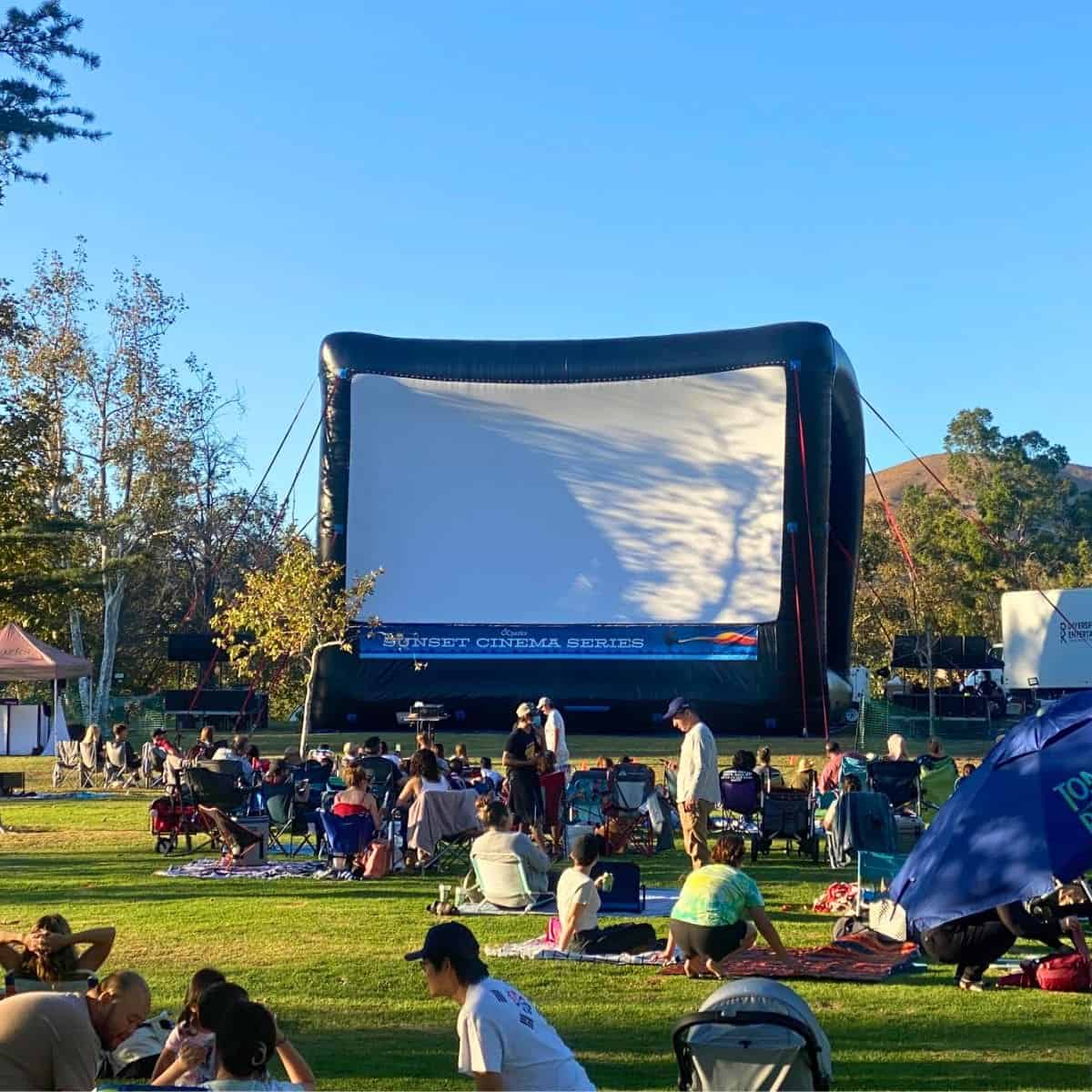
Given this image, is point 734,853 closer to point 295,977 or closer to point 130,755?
point 295,977

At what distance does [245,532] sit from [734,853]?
117ft

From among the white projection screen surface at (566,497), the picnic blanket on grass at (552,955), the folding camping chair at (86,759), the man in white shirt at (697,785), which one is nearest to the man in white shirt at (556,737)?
the man in white shirt at (697,785)

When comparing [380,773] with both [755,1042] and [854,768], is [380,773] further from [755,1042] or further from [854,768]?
[755,1042]

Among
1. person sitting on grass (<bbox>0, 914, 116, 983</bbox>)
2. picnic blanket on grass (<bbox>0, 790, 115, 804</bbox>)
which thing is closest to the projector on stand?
picnic blanket on grass (<bbox>0, 790, 115, 804</bbox>)

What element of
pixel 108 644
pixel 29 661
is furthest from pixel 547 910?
pixel 108 644

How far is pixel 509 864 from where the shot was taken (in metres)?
9.92

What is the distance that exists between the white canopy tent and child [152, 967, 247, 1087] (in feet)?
61.8

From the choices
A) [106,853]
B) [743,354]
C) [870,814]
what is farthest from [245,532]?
[870,814]

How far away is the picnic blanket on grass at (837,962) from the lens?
7.63 metres

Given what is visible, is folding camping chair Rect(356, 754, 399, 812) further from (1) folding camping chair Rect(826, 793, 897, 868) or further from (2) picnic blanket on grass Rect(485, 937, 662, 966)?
(2) picnic blanket on grass Rect(485, 937, 662, 966)

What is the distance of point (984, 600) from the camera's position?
49.1 m

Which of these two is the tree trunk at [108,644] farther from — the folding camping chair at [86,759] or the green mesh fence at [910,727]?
the green mesh fence at [910,727]

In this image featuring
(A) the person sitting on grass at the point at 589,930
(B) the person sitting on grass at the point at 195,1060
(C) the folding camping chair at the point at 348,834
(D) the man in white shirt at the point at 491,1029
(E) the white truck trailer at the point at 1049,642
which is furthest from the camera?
(E) the white truck trailer at the point at 1049,642

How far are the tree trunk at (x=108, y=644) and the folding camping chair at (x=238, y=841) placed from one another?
17345mm
